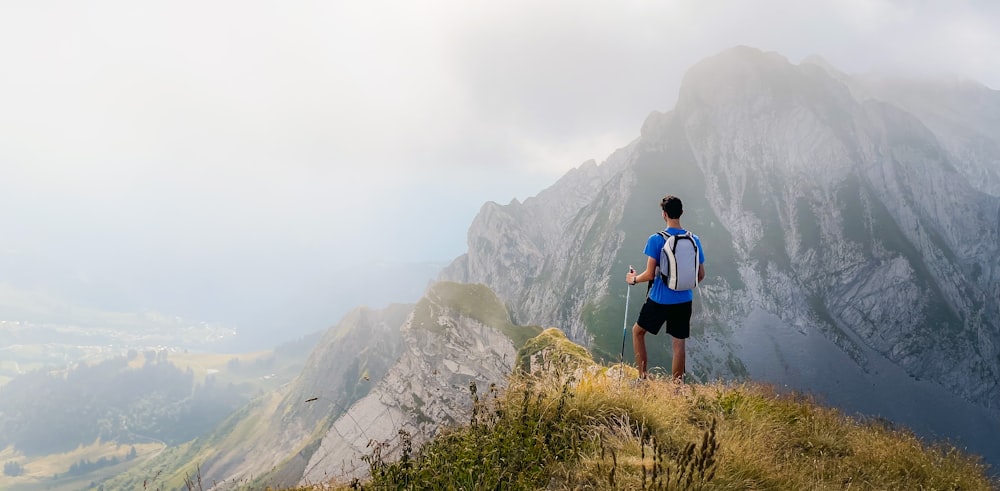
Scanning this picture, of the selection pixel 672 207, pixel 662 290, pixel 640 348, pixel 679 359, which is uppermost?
pixel 672 207

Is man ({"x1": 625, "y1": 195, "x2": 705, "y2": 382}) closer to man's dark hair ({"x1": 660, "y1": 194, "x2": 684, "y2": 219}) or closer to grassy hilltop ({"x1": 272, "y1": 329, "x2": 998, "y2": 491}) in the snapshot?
man's dark hair ({"x1": 660, "y1": 194, "x2": 684, "y2": 219})

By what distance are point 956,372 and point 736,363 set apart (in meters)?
86.1

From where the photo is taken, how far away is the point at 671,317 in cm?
847

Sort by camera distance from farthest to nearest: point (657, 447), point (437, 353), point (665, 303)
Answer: point (437, 353), point (665, 303), point (657, 447)

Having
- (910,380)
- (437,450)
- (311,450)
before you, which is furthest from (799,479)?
(910,380)

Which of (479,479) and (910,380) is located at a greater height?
(479,479)

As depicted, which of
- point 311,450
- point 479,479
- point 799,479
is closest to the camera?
point 479,479

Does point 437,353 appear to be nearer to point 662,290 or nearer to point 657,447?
point 662,290

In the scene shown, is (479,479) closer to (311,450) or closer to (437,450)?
(437,450)

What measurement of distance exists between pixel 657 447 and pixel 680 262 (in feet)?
Result: 14.6

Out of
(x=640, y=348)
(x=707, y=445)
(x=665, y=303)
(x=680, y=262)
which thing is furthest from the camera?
(x=640, y=348)

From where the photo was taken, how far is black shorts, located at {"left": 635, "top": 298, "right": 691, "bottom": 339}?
8.39 m

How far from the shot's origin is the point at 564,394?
5.50 metres

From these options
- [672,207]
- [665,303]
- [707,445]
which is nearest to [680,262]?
[665,303]
